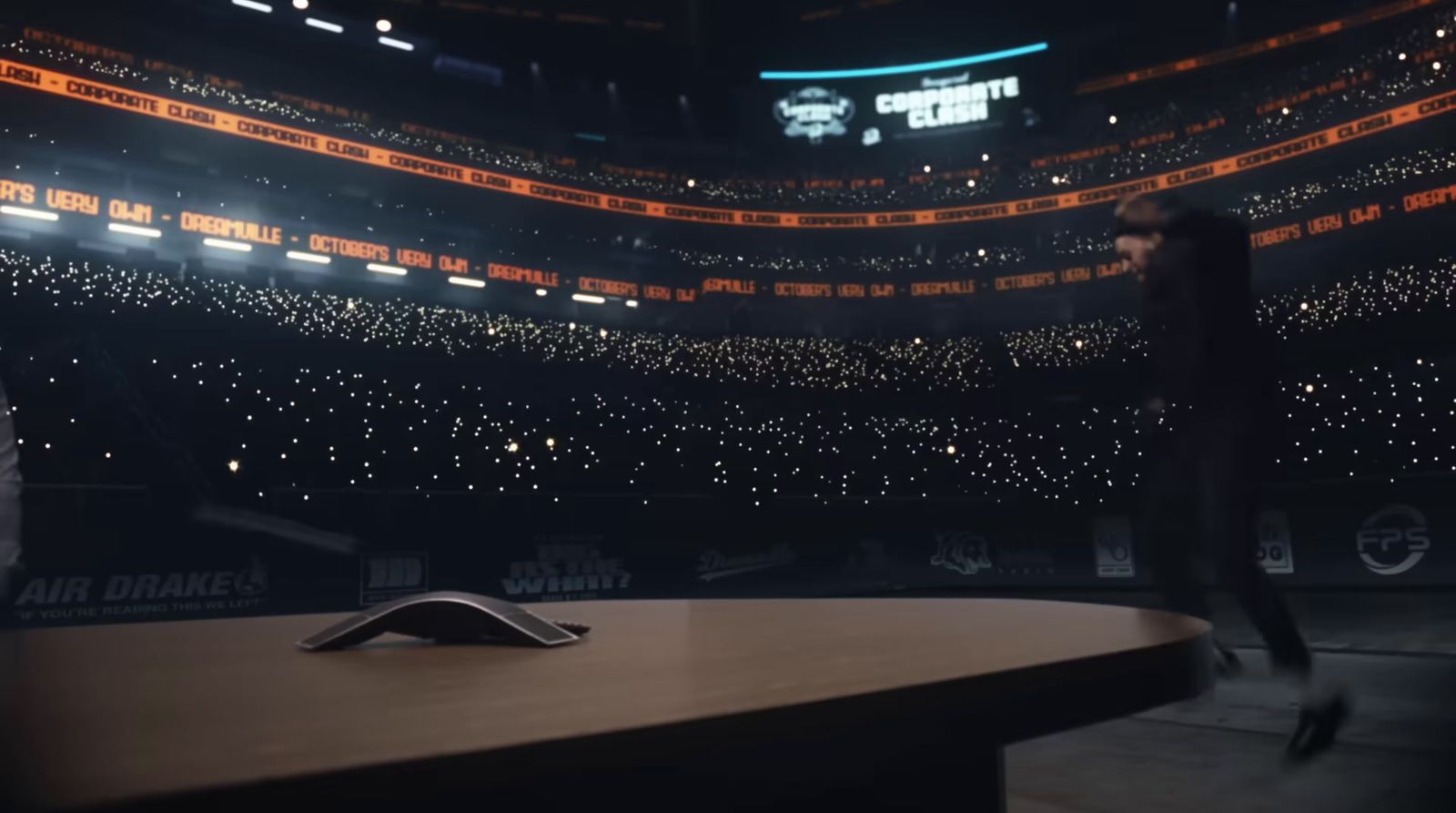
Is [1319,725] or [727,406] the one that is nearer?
[1319,725]

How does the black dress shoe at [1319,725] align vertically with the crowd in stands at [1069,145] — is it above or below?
below

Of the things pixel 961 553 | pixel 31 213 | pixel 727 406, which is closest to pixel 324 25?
pixel 31 213

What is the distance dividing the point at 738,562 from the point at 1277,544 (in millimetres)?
4784

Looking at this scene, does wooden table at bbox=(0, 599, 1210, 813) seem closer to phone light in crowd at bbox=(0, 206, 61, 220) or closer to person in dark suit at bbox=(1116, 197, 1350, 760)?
person in dark suit at bbox=(1116, 197, 1350, 760)

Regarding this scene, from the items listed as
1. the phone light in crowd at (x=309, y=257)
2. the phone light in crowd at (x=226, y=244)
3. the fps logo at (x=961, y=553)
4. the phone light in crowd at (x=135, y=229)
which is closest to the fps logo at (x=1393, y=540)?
the fps logo at (x=961, y=553)

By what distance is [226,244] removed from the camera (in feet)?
35.5

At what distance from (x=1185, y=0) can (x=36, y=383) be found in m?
19.1

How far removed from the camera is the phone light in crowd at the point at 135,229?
33.2 ft

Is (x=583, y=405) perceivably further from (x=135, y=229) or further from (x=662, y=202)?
(x=662, y=202)

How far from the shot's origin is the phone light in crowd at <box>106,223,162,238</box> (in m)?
10.1

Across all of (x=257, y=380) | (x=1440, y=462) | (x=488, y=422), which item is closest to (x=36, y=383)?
(x=257, y=380)

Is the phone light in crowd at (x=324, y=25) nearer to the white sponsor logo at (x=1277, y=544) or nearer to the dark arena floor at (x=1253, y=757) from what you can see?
the white sponsor logo at (x=1277, y=544)

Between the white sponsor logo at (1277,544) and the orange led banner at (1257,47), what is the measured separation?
→ 10.8 meters

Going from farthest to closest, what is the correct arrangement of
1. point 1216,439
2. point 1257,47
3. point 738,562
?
point 1257,47, point 738,562, point 1216,439
